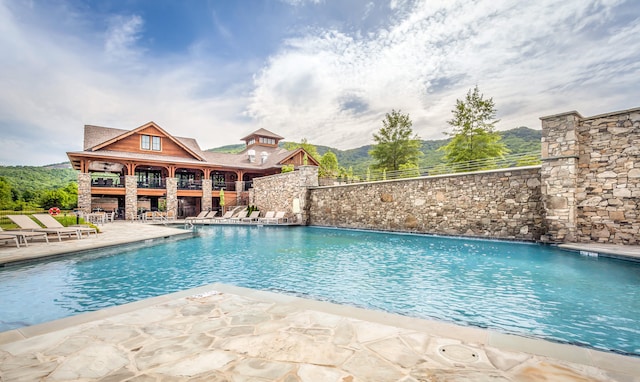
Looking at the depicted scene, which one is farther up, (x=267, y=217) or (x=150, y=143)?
(x=150, y=143)

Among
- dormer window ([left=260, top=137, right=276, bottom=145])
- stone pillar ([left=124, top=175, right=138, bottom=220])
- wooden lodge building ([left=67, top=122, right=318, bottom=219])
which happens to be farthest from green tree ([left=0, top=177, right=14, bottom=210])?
Result: dormer window ([left=260, top=137, right=276, bottom=145])

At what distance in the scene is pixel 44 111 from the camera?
63.7ft

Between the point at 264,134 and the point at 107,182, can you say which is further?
the point at 264,134

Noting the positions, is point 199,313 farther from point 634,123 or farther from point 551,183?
point 634,123

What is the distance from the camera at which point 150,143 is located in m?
25.2

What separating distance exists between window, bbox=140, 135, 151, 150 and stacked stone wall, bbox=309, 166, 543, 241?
17.6 meters

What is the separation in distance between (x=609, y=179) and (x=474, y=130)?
17.0 m

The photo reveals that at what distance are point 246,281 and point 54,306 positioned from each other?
2845mm

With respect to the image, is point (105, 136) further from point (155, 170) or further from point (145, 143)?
point (155, 170)

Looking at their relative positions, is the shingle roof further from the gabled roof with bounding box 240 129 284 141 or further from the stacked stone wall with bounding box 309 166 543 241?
the stacked stone wall with bounding box 309 166 543 241

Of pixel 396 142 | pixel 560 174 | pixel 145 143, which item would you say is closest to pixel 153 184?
pixel 145 143

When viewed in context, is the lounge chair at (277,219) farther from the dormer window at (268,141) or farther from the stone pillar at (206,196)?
the dormer window at (268,141)

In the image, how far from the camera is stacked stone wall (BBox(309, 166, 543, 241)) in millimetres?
10445

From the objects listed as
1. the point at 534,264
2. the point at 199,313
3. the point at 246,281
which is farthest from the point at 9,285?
the point at 534,264
